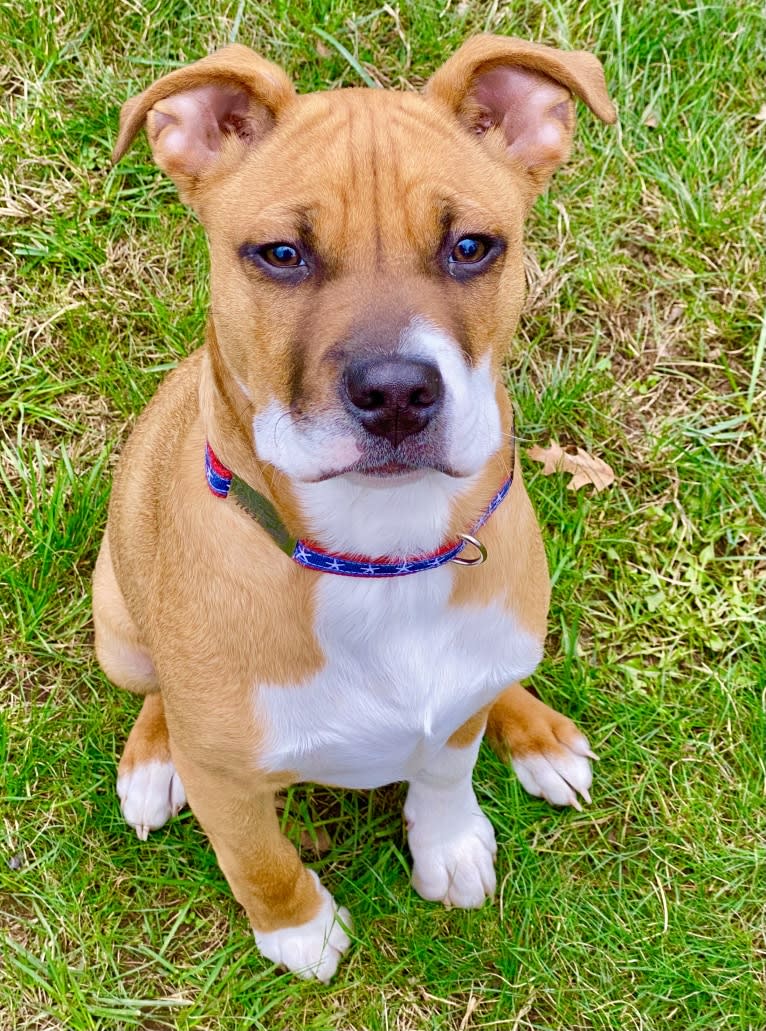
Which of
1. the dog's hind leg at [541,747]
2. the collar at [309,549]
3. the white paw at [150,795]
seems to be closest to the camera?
the collar at [309,549]

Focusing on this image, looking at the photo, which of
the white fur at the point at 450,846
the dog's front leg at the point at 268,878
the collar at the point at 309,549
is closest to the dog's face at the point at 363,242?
the collar at the point at 309,549

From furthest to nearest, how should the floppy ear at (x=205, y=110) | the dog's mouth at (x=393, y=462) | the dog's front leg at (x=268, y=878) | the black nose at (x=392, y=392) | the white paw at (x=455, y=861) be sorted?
the white paw at (x=455, y=861), the dog's front leg at (x=268, y=878), the floppy ear at (x=205, y=110), the dog's mouth at (x=393, y=462), the black nose at (x=392, y=392)

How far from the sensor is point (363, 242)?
2.40 meters

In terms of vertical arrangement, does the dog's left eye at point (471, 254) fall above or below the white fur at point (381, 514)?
above

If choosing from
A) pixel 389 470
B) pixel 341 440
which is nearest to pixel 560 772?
pixel 389 470

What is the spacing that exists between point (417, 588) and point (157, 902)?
2.03 metres

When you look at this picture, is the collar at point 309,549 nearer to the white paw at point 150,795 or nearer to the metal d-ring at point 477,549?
the metal d-ring at point 477,549

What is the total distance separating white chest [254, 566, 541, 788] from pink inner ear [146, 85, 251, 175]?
3.55ft

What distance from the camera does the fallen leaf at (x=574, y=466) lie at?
4645 millimetres

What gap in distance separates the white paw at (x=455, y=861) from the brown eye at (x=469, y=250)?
2.13m

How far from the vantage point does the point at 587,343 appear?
4.87 meters

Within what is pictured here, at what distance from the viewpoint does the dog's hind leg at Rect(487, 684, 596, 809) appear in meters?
4.16

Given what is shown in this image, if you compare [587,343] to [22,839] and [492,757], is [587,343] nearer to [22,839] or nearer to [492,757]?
[492,757]

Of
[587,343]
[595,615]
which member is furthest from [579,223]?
[595,615]
